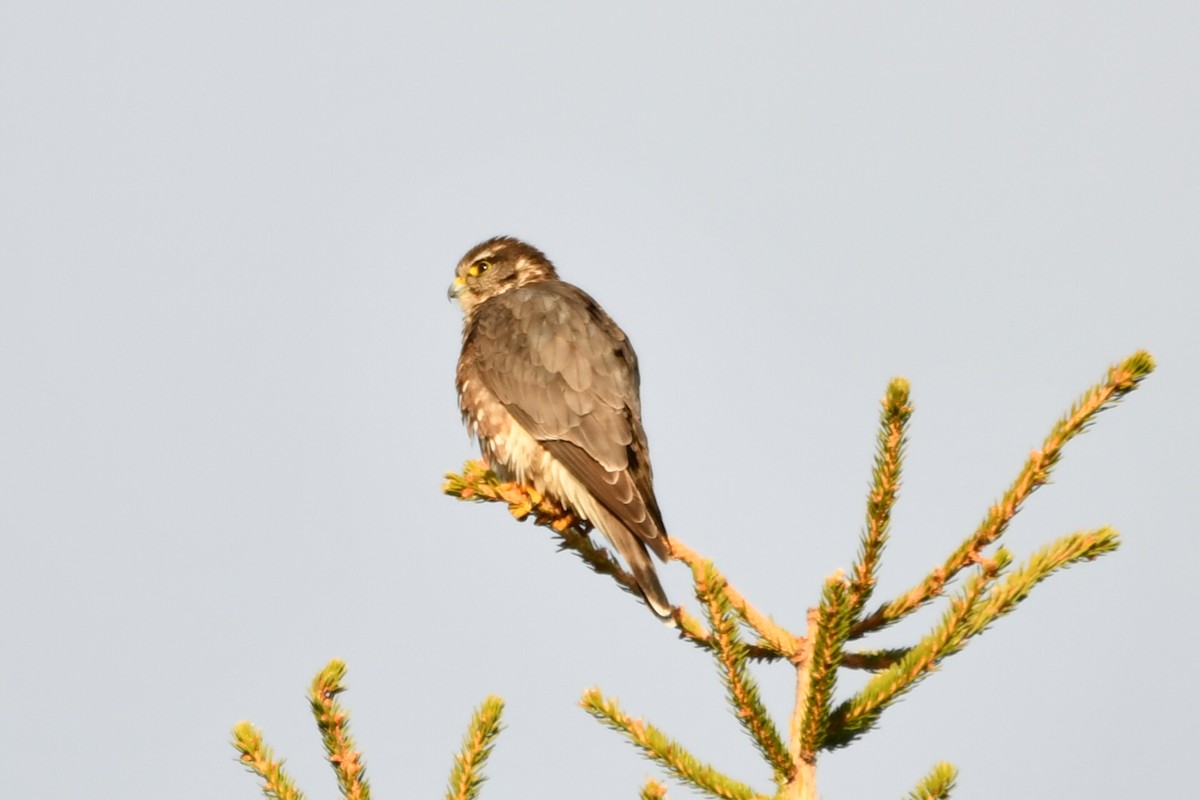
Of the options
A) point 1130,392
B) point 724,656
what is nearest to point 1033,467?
point 1130,392

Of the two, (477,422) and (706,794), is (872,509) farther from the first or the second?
(477,422)

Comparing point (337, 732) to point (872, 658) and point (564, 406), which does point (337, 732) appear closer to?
point (872, 658)

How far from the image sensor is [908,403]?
10.4 feet

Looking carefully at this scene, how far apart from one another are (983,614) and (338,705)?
154cm

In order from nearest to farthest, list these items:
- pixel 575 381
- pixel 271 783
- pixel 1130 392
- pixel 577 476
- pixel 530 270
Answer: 1. pixel 271 783
2. pixel 1130 392
3. pixel 577 476
4. pixel 575 381
5. pixel 530 270

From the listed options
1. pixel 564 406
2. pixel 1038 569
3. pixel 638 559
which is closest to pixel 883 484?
pixel 1038 569

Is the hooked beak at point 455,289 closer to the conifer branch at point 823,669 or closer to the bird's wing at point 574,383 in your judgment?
the bird's wing at point 574,383

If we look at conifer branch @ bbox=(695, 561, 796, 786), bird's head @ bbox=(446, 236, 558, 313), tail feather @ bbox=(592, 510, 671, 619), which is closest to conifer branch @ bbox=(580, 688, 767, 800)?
conifer branch @ bbox=(695, 561, 796, 786)

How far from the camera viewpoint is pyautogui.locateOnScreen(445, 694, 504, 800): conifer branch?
2.90 m

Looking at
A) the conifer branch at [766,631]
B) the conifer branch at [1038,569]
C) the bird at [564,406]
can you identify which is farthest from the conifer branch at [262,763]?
the bird at [564,406]

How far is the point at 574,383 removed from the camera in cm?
624

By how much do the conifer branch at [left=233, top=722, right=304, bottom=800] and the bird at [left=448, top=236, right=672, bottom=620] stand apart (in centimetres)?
229

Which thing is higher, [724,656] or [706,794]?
[724,656]

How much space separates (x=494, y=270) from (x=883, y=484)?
17.7ft
